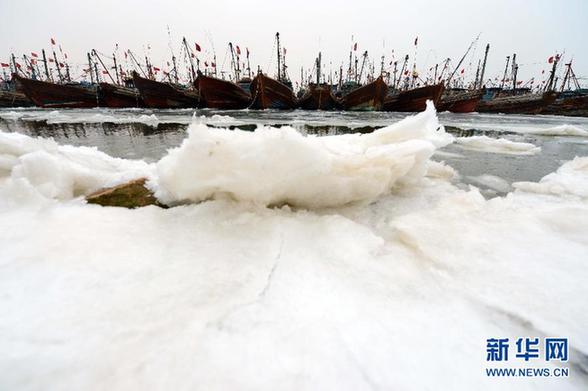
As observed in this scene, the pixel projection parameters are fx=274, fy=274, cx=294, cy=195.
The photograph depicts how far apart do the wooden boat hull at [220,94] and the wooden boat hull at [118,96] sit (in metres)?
5.98

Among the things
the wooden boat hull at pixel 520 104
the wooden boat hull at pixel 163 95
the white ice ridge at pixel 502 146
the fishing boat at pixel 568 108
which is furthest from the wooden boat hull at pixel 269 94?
the fishing boat at pixel 568 108

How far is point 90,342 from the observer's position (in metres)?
0.95

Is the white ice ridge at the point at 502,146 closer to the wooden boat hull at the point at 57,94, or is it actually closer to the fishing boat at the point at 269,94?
the fishing boat at the point at 269,94

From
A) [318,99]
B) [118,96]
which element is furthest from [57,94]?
[318,99]

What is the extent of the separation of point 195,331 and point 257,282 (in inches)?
14.7

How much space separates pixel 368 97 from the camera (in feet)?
82.2

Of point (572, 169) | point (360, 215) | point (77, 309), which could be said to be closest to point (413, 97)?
point (572, 169)

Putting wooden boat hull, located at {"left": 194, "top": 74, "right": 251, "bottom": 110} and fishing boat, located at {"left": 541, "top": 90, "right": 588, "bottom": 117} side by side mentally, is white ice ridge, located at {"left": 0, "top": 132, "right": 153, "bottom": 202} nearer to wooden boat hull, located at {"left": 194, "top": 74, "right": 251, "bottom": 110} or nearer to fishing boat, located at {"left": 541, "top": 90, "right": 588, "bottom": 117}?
wooden boat hull, located at {"left": 194, "top": 74, "right": 251, "bottom": 110}

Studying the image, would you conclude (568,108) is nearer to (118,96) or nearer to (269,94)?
(269,94)

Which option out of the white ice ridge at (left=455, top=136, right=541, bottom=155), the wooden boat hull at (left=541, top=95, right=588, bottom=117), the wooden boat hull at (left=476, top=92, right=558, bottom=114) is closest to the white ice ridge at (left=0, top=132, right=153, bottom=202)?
the white ice ridge at (left=455, top=136, right=541, bottom=155)

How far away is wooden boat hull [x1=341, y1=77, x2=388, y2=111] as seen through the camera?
24.3m

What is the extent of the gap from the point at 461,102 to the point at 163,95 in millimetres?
27894

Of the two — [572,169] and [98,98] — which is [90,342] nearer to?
[572,169]

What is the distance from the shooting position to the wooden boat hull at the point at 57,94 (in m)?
22.5
